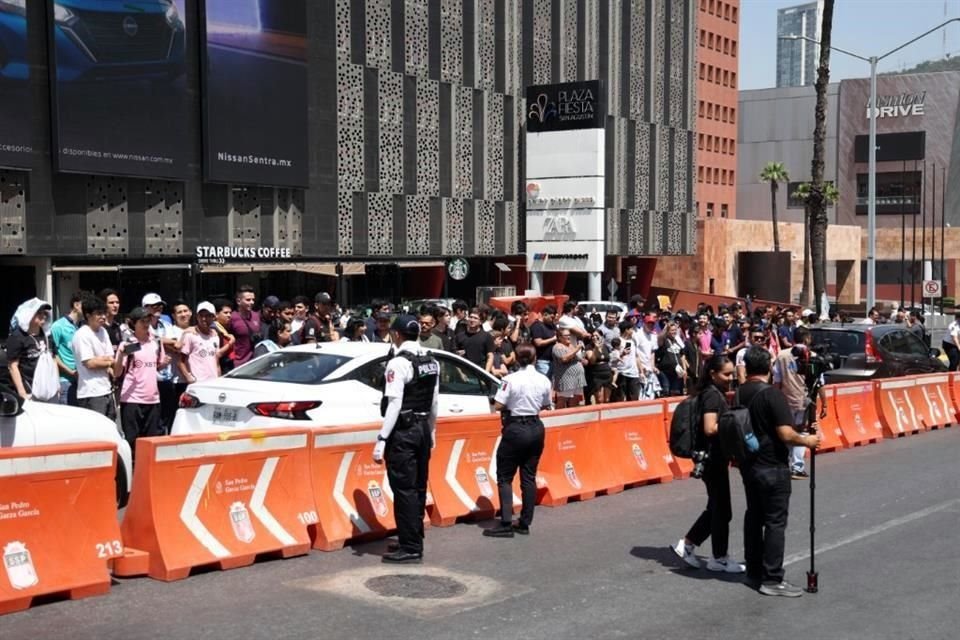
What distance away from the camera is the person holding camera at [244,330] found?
557 inches

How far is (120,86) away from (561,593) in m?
26.9

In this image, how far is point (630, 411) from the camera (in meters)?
13.1

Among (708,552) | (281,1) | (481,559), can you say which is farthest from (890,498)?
(281,1)

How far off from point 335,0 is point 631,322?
78.7 feet

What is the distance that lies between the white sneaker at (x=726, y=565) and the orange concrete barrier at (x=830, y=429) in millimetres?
8185

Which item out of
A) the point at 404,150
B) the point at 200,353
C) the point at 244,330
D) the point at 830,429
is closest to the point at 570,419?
the point at 200,353

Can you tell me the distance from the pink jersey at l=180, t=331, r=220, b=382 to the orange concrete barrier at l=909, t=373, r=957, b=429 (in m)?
11.8

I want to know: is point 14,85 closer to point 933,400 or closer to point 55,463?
point 933,400

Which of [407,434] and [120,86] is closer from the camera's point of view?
[407,434]

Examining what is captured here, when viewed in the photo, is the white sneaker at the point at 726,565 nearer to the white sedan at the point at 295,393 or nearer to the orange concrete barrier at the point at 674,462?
the white sedan at the point at 295,393

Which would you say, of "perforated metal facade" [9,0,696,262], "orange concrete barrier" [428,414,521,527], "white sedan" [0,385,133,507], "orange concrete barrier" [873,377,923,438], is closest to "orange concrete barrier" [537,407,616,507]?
"orange concrete barrier" [428,414,521,527]

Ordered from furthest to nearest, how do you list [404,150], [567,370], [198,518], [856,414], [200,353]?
[404,150]
[856,414]
[567,370]
[200,353]
[198,518]

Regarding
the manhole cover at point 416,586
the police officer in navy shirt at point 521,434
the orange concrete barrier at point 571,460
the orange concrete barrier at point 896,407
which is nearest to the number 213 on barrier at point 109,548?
the manhole cover at point 416,586

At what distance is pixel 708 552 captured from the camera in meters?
9.59
